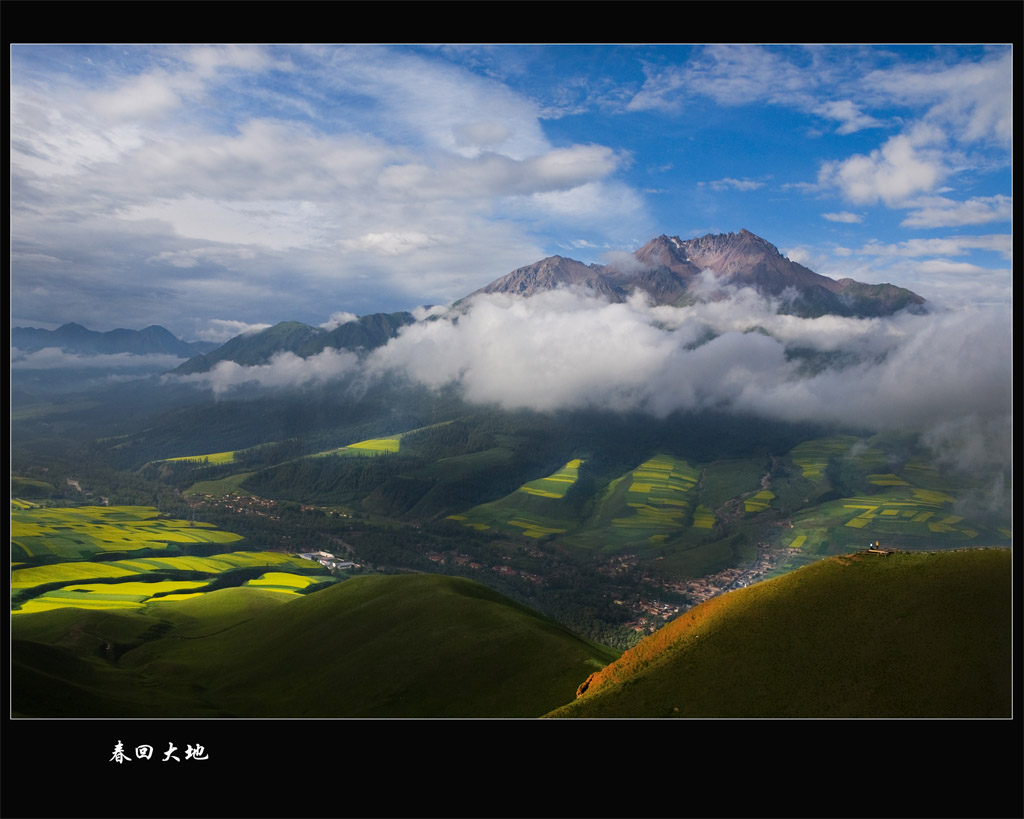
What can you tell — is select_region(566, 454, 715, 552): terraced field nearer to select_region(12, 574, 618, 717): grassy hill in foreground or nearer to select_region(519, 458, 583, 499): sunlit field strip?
select_region(519, 458, 583, 499): sunlit field strip

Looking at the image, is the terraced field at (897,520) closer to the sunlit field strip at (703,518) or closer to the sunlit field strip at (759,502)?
the sunlit field strip at (759,502)

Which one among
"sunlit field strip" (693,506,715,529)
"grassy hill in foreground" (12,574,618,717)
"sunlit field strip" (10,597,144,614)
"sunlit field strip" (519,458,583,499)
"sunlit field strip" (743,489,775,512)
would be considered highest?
"grassy hill in foreground" (12,574,618,717)

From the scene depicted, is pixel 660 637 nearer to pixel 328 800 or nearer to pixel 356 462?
pixel 328 800

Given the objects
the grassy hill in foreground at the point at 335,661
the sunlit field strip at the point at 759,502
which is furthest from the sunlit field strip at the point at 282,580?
the sunlit field strip at the point at 759,502

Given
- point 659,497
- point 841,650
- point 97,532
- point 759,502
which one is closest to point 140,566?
point 97,532

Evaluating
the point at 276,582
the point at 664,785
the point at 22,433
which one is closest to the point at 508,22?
the point at 664,785

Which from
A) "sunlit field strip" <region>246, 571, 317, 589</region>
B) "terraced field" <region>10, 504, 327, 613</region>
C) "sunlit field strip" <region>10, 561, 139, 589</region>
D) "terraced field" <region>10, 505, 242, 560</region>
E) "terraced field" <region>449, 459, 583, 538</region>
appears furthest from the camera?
"terraced field" <region>449, 459, 583, 538</region>

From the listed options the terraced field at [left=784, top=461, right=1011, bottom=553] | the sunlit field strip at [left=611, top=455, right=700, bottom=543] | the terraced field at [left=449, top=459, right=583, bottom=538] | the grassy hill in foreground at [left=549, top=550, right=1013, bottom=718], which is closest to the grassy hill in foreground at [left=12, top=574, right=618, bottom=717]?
the grassy hill in foreground at [left=549, top=550, right=1013, bottom=718]
